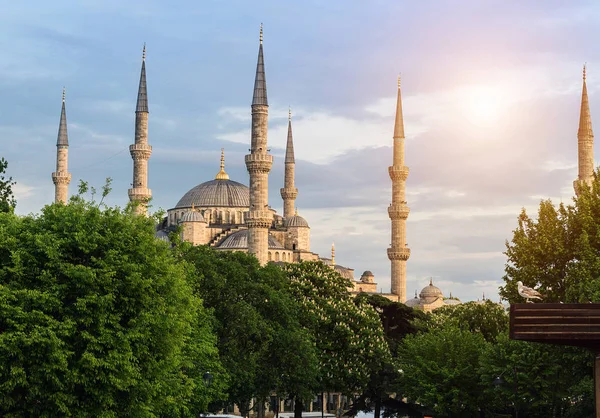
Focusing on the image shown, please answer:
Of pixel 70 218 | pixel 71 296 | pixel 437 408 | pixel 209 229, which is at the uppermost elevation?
pixel 209 229

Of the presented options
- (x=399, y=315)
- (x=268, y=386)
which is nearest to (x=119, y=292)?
(x=268, y=386)

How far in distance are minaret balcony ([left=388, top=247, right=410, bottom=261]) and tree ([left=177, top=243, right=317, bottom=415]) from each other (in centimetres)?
5237

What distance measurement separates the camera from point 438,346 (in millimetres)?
60188

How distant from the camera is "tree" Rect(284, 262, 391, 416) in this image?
64812mm

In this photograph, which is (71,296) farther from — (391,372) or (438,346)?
(391,372)

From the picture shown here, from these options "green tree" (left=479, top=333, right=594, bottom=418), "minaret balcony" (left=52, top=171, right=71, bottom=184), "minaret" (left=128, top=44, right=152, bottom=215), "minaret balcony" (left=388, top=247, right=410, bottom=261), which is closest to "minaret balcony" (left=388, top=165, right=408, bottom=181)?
"minaret balcony" (left=388, top=247, right=410, bottom=261)

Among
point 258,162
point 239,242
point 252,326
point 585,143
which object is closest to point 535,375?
point 252,326

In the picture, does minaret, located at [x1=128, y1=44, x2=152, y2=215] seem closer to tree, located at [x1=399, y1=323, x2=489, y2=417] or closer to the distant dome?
the distant dome

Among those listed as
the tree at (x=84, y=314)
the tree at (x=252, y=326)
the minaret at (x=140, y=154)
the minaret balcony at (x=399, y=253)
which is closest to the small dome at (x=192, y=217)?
the minaret at (x=140, y=154)

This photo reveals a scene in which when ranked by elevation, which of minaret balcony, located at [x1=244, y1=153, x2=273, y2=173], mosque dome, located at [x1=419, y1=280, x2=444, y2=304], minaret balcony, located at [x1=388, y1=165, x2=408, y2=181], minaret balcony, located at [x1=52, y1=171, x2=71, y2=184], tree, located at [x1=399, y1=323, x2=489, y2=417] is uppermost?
minaret balcony, located at [x1=388, y1=165, x2=408, y2=181]

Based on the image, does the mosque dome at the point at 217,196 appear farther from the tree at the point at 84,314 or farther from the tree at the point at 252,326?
the tree at the point at 84,314

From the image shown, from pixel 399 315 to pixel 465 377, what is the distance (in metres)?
30.1

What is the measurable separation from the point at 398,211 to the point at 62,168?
34.9 metres

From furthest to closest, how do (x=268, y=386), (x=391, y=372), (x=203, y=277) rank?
(x=391, y=372) → (x=268, y=386) → (x=203, y=277)
